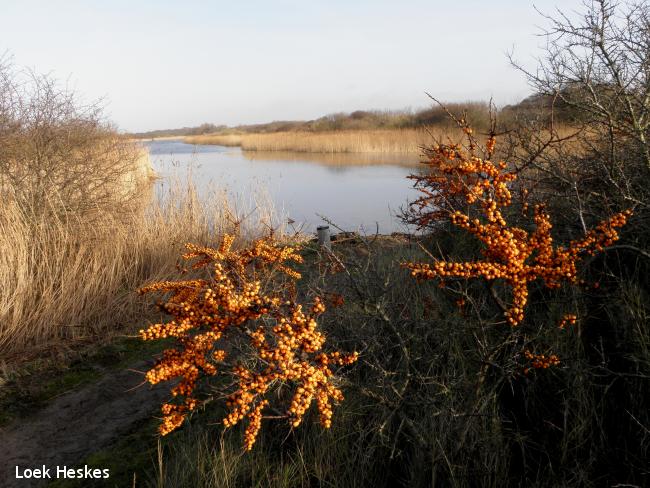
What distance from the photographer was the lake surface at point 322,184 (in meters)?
9.23

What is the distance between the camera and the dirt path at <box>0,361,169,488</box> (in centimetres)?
314

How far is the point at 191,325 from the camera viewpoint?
79.7 inches

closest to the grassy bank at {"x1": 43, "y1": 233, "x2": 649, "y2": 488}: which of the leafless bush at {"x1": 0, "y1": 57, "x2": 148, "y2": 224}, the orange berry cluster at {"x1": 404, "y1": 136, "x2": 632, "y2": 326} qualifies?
the orange berry cluster at {"x1": 404, "y1": 136, "x2": 632, "y2": 326}

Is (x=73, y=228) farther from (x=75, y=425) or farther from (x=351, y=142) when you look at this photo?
(x=351, y=142)

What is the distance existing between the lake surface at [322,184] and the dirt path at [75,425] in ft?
7.35

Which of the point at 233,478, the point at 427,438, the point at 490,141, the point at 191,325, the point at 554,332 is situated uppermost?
the point at 490,141

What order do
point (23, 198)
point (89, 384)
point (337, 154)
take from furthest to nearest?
point (337, 154) < point (23, 198) < point (89, 384)

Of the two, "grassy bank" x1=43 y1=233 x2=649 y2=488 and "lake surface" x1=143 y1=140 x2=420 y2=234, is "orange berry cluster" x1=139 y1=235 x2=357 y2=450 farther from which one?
"lake surface" x1=143 y1=140 x2=420 y2=234

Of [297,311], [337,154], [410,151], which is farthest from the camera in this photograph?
[337,154]

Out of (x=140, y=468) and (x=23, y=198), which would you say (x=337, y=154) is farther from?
(x=140, y=468)

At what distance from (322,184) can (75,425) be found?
15.2m

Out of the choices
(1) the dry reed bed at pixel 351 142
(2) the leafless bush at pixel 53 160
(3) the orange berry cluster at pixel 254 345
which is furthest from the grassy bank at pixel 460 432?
(1) the dry reed bed at pixel 351 142

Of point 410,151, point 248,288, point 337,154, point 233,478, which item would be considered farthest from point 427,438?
point 337,154

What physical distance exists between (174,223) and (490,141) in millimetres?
5977
